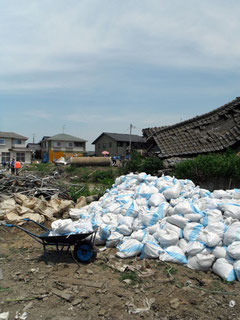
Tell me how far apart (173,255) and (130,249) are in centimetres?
70

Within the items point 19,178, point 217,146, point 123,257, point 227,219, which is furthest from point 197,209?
point 19,178

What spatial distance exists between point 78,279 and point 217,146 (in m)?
7.52

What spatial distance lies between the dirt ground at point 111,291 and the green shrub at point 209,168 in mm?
4385

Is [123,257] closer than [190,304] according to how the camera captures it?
No

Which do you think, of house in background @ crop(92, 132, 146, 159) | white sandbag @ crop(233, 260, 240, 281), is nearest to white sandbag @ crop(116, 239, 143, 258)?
white sandbag @ crop(233, 260, 240, 281)

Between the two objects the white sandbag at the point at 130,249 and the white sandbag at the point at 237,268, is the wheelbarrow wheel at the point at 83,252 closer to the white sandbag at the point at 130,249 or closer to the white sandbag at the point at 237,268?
the white sandbag at the point at 130,249

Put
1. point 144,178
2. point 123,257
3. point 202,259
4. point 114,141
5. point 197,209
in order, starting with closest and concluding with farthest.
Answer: point 202,259 < point 123,257 < point 197,209 < point 144,178 < point 114,141

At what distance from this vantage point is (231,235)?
427cm

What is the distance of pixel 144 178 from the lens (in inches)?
271

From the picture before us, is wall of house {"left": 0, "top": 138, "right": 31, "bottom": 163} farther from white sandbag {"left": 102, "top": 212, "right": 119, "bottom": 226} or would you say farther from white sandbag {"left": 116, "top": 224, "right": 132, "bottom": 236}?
white sandbag {"left": 116, "top": 224, "right": 132, "bottom": 236}

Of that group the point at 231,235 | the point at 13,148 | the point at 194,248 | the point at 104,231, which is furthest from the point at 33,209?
the point at 13,148

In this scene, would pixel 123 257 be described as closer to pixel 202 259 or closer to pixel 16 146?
pixel 202 259

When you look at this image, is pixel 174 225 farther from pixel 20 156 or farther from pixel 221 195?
pixel 20 156

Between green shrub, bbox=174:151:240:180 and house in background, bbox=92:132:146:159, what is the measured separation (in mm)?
30180
